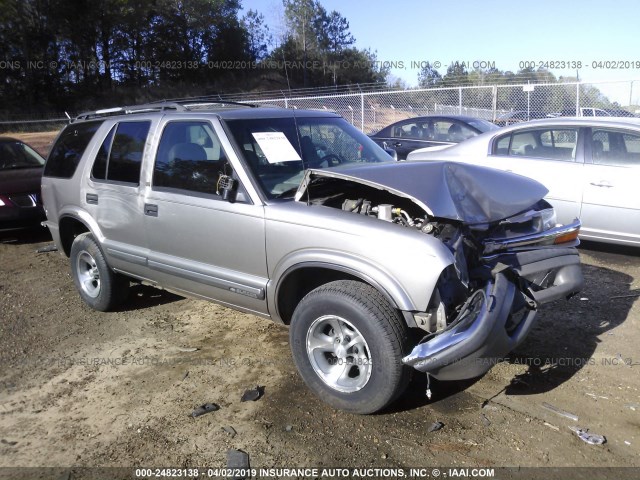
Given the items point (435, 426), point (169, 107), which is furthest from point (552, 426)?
point (169, 107)

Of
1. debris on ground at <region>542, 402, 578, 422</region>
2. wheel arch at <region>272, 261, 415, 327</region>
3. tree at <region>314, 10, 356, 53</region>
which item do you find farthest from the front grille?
tree at <region>314, 10, 356, 53</region>

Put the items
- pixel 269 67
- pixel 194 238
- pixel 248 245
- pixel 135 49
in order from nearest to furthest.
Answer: pixel 248 245, pixel 194 238, pixel 135 49, pixel 269 67

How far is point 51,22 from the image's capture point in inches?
1368

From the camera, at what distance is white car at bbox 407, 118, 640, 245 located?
5656 mm

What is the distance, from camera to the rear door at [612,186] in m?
5.61

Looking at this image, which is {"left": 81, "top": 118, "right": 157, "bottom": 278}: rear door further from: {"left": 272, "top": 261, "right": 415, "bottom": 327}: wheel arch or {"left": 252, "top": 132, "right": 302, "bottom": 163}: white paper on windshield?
{"left": 272, "top": 261, "right": 415, "bottom": 327}: wheel arch

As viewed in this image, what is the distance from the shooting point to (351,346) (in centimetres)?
313

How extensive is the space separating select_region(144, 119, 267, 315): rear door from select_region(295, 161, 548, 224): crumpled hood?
1.75 ft

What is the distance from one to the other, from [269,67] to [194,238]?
4501 centimetres

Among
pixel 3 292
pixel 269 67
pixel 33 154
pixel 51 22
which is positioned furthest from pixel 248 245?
pixel 269 67

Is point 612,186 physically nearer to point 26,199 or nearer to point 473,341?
point 473,341

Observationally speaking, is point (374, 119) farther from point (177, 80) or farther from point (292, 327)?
point (177, 80)

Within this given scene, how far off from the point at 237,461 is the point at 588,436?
6.46 feet

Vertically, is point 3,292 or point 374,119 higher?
point 374,119
